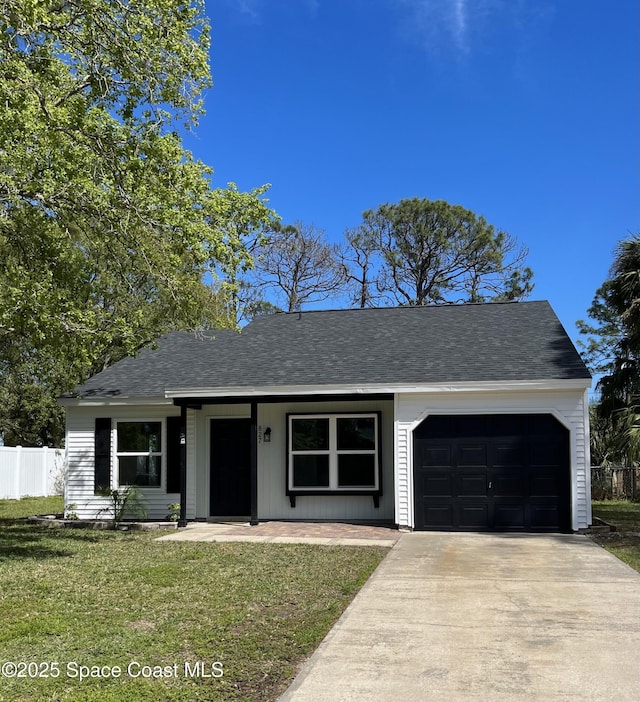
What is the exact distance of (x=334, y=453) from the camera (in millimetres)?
14219

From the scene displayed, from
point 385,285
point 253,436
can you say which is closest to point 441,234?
point 385,285

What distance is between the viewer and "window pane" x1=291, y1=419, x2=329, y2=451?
14.4 m

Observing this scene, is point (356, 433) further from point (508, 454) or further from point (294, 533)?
point (508, 454)

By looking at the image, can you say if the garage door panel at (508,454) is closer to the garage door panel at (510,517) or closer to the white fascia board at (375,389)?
the garage door panel at (510,517)

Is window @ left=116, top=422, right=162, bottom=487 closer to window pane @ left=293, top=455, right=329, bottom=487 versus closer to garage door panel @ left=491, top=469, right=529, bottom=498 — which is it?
window pane @ left=293, top=455, right=329, bottom=487

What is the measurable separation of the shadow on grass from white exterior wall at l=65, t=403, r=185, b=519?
1214 mm

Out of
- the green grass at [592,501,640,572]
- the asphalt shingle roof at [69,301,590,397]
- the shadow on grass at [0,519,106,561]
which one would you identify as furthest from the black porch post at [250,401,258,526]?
the green grass at [592,501,640,572]

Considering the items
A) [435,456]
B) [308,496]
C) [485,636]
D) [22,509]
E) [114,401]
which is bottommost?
[22,509]

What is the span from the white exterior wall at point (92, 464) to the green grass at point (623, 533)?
26.6ft

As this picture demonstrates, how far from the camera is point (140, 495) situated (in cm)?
1484

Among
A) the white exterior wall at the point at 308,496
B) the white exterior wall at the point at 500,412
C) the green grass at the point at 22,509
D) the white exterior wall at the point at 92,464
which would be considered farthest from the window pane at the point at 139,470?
the white exterior wall at the point at 500,412

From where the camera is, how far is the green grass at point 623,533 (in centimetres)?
984

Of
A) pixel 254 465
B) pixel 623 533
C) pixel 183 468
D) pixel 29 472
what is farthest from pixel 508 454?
pixel 29 472

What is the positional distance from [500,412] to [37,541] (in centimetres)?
811
